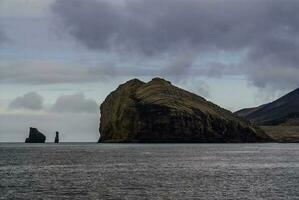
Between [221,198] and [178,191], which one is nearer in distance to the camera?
[221,198]

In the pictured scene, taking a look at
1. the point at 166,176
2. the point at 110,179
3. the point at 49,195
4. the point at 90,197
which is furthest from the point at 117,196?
the point at 166,176

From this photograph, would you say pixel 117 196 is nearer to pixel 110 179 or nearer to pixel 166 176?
pixel 110 179

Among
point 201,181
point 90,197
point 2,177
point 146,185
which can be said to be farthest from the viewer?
point 2,177

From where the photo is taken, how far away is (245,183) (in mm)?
94312

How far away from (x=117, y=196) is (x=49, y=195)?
31.5 ft

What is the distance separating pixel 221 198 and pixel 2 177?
4918cm

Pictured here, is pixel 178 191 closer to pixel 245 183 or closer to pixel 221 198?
pixel 221 198

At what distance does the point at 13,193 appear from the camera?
79.4m

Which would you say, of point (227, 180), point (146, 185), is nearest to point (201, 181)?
point (227, 180)

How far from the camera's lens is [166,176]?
108188mm

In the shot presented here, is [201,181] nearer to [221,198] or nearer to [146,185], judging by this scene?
[146,185]

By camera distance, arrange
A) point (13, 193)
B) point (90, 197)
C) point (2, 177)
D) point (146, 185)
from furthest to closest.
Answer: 1. point (2, 177)
2. point (146, 185)
3. point (13, 193)
4. point (90, 197)

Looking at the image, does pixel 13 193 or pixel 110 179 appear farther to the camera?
pixel 110 179

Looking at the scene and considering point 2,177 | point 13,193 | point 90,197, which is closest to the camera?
point 90,197
